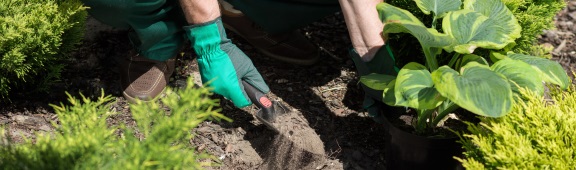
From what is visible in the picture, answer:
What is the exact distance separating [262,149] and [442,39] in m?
1.03

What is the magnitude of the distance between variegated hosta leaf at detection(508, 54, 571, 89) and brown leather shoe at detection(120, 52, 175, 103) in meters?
1.55

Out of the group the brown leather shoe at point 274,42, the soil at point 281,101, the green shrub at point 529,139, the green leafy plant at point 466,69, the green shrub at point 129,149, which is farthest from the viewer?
the brown leather shoe at point 274,42

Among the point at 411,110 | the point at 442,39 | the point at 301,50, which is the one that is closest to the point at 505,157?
the point at 442,39

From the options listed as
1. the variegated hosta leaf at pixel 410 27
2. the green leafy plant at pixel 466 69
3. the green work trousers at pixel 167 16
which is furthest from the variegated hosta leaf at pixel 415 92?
the green work trousers at pixel 167 16

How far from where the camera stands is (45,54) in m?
2.99

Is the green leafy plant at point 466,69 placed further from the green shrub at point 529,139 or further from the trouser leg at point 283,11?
the trouser leg at point 283,11

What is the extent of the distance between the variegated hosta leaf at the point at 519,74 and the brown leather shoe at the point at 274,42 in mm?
1327

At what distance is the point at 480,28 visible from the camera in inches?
101

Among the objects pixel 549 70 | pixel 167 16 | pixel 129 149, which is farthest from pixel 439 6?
pixel 129 149

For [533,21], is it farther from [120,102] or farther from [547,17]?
[120,102]

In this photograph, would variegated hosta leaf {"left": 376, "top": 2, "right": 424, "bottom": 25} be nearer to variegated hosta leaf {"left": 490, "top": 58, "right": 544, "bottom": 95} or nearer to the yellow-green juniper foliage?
variegated hosta leaf {"left": 490, "top": 58, "right": 544, "bottom": 95}

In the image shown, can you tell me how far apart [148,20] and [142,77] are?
1.37ft

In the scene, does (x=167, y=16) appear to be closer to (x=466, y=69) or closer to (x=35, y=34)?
(x=35, y=34)

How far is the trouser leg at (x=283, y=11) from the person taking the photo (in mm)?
3461
